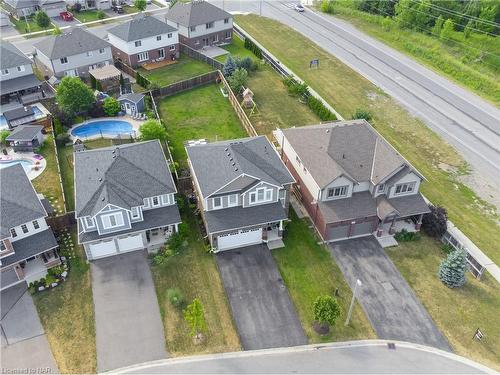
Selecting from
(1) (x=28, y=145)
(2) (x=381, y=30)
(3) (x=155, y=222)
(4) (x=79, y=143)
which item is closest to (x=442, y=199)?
(3) (x=155, y=222)

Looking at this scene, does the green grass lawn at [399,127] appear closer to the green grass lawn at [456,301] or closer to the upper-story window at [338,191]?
the green grass lawn at [456,301]

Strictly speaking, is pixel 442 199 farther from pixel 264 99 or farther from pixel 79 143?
pixel 79 143

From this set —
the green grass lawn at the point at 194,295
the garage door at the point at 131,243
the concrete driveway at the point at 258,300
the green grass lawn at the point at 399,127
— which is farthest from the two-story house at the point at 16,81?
the green grass lawn at the point at 399,127

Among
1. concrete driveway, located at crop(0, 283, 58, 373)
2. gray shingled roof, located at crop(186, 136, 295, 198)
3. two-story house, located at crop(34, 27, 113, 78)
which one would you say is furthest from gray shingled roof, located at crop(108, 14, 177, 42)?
concrete driveway, located at crop(0, 283, 58, 373)

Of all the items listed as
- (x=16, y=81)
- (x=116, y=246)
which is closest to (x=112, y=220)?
(x=116, y=246)

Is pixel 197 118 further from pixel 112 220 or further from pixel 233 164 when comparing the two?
pixel 112 220
